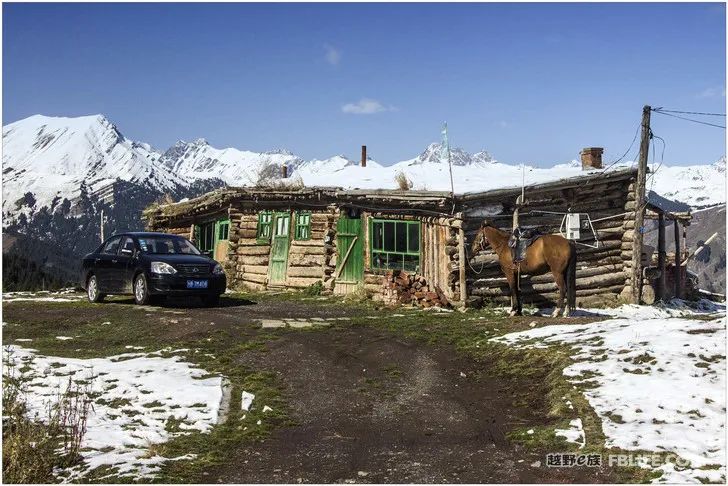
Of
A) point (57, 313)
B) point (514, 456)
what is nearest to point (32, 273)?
point (57, 313)

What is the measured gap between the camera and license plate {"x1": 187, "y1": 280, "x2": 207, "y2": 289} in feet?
52.9

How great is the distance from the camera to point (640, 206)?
20672mm

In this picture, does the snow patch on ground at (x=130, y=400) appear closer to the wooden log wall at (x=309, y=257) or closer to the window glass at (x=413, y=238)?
the window glass at (x=413, y=238)

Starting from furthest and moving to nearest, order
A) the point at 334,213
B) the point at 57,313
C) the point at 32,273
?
the point at 32,273
the point at 334,213
the point at 57,313

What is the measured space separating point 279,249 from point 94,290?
7210 millimetres

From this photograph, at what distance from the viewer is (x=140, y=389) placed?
29.0 ft

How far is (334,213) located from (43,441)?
633 inches

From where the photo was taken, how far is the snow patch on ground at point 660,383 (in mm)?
6359

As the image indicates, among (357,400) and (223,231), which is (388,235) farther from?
(357,400)

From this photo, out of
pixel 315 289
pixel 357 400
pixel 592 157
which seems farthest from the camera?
pixel 592 157

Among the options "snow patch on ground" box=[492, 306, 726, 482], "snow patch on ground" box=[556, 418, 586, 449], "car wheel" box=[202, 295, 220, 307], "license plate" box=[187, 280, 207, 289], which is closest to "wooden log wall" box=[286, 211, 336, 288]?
"car wheel" box=[202, 295, 220, 307]

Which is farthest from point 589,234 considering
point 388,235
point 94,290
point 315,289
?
point 94,290

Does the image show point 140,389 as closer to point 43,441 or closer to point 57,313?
point 43,441

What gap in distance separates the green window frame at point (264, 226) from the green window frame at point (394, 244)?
4.62 meters
